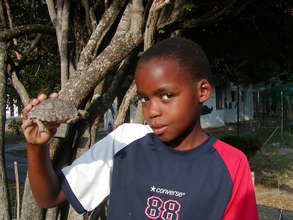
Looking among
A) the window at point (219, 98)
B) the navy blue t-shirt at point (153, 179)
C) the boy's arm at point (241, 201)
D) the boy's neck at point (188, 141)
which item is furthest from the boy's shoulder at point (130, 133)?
the window at point (219, 98)

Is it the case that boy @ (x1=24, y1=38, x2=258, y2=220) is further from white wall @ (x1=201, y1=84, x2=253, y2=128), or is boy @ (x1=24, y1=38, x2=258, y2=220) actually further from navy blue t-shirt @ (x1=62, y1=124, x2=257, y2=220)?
white wall @ (x1=201, y1=84, x2=253, y2=128)

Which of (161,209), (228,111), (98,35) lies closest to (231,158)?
(161,209)

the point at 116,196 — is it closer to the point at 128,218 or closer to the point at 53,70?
the point at 128,218

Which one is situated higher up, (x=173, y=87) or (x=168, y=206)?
(x=173, y=87)

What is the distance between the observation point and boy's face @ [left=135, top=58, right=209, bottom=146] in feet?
5.05

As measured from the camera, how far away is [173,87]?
1535 mm

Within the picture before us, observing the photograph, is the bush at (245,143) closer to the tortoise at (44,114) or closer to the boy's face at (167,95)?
the boy's face at (167,95)

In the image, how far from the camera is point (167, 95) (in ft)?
5.06

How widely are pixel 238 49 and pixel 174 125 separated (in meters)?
4.36

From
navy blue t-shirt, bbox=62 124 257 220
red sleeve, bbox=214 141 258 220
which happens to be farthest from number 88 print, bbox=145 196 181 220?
red sleeve, bbox=214 141 258 220

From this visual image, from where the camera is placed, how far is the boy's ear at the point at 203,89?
1.63 metres

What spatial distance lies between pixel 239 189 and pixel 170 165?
313 millimetres

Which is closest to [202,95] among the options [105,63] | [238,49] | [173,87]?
[173,87]

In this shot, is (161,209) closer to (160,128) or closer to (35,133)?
(160,128)
